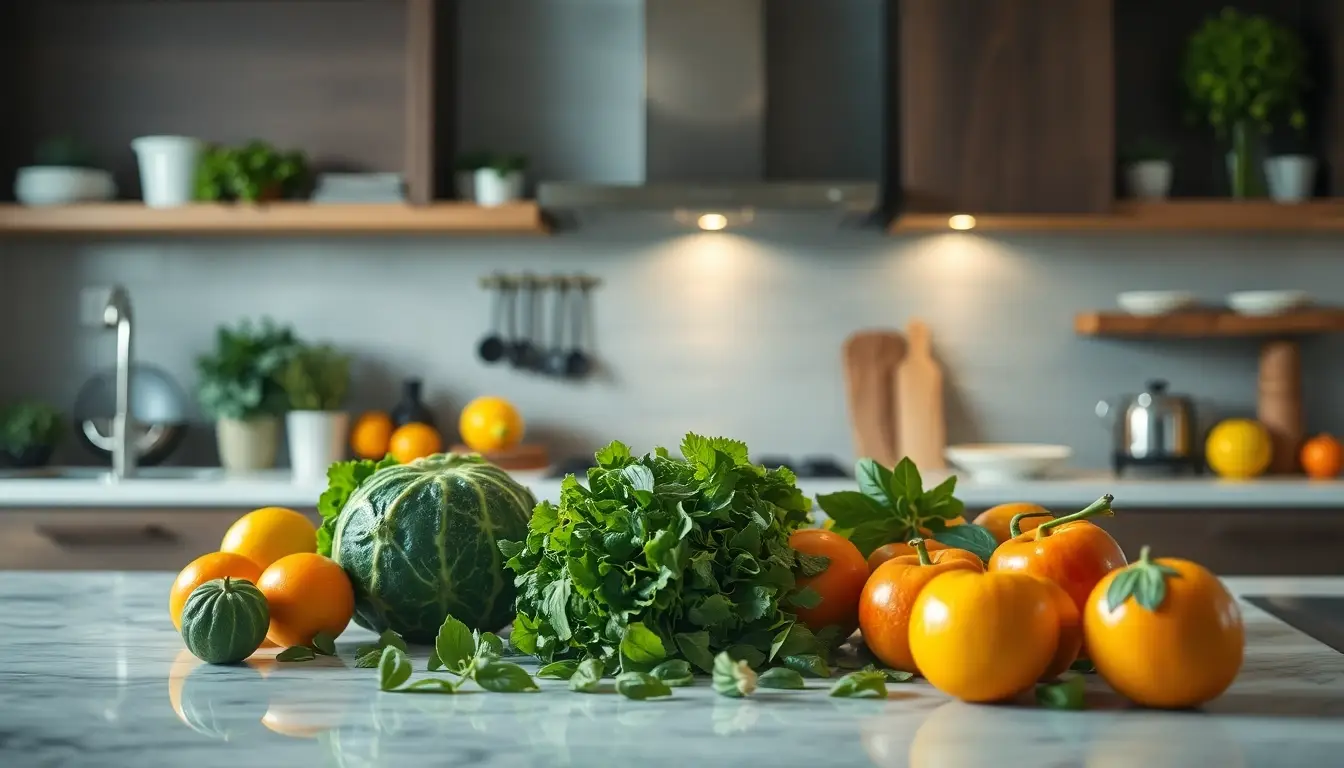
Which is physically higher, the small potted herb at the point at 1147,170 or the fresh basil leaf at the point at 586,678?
the small potted herb at the point at 1147,170

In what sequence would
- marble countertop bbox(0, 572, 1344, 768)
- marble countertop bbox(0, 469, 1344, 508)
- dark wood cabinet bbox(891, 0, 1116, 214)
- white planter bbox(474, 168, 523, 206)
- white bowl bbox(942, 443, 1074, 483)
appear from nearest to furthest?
1. marble countertop bbox(0, 572, 1344, 768)
2. marble countertop bbox(0, 469, 1344, 508)
3. white bowl bbox(942, 443, 1074, 483)
4. dark wood cabinet bbox(891, 0, 1116, 214)
5. white planter bbox(474, 168, 523, 206)

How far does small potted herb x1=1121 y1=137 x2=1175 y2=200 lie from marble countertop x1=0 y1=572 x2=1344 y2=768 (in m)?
2.41

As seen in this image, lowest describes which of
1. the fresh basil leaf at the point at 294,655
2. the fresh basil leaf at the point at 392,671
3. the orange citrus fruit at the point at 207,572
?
the fresh basil leaf at the point at 294,655

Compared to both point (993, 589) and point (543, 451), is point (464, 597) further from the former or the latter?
point (543, 451)

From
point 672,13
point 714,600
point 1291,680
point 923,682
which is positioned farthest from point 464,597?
point 672,13

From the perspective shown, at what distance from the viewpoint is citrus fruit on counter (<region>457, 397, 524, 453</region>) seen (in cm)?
323

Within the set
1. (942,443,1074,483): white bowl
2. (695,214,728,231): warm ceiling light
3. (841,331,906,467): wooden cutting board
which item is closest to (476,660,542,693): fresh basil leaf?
(942,443,1074,483): white bowl

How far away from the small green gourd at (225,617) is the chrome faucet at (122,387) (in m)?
2.33

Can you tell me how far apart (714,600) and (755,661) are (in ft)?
0.22

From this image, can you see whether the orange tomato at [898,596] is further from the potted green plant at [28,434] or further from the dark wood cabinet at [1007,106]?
the potted green plant at [28,434]

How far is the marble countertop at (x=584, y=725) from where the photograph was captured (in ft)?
2.47

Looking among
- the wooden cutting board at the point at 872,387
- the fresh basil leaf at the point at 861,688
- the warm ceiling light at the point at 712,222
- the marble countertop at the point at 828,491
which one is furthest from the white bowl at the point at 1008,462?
the fresh basil leaf at the point at 861,688

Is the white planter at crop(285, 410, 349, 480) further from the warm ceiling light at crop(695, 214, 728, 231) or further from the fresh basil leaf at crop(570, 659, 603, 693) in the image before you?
the fresh basil leaf at crop(570, 659, 603, 693)

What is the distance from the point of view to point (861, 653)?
1.06 meters
